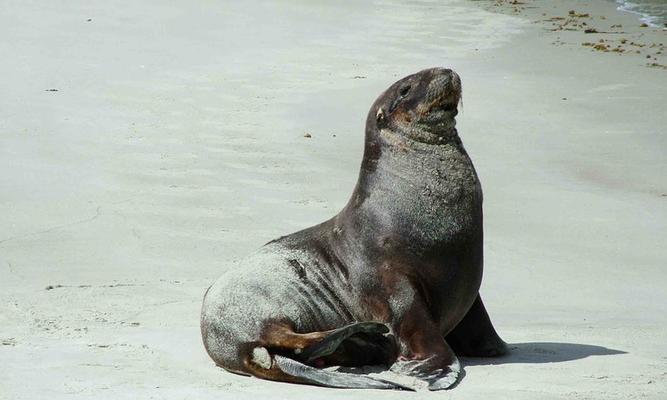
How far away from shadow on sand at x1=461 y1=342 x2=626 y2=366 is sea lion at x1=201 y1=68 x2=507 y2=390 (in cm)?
9

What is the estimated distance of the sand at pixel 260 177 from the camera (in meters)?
5.18

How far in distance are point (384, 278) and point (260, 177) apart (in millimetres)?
4201

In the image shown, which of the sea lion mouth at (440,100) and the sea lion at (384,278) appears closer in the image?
the sea lion at (384,278)

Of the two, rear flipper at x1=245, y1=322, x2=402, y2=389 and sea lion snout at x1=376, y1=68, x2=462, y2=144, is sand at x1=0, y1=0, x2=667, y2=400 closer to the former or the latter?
rear flipper at x1=245, y1=322, x2=402, y2=389

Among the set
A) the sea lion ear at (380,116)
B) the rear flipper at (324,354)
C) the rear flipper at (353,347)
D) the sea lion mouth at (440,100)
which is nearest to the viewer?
the rear flipper at (324,354)

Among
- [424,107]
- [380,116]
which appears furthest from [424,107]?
[380,116]

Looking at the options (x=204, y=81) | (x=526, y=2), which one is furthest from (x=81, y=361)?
(x=526, y=2)

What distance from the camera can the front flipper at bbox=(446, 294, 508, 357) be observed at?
5.31 metres

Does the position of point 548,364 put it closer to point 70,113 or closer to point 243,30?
point 70,113

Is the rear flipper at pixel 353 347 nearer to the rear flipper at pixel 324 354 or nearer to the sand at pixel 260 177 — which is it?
the rear flipper at pixel 324 354

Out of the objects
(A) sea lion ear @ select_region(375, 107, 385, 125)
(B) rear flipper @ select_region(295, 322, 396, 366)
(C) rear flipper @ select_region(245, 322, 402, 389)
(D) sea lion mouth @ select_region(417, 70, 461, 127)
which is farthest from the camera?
(A) sea lion ear @ select_region(375, 107, 385, 125)

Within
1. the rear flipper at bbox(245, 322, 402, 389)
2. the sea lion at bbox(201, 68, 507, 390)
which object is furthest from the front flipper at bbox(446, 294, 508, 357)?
the rear flipper at bbox(245, 322, 402, 389)

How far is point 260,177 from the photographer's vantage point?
9.08m

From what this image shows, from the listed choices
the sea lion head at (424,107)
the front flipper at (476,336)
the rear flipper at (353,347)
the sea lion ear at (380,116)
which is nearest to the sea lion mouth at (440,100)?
the sea lion head at (424,107)
